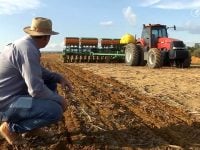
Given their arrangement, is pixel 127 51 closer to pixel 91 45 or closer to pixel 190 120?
pixel 91 45

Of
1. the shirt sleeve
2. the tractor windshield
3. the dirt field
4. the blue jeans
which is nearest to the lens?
the shirt sleeve

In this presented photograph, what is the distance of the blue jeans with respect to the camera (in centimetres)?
525

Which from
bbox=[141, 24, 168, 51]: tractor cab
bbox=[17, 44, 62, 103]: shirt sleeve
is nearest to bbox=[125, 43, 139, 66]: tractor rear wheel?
bbox=[141, 24, 168, 51]: tractor cab

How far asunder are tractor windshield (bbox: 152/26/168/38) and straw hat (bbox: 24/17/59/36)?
17944 mm

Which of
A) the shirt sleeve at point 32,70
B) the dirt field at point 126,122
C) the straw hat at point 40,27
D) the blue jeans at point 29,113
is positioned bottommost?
the dirt field at point 126,122

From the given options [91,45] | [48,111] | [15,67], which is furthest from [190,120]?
[91,45]

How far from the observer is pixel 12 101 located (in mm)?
5266

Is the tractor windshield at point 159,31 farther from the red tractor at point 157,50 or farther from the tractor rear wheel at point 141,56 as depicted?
the tractor rear wheel at point 141,56

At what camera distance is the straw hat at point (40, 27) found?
5293 millimetres

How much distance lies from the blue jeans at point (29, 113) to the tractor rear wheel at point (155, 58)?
15860 millimetres

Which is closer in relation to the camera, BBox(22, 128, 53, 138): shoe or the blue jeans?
the blue jeans

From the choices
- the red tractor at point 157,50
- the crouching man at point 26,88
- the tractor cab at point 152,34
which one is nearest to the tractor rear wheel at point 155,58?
the red tractor at point 157,50

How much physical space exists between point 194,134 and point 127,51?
18.6 metres

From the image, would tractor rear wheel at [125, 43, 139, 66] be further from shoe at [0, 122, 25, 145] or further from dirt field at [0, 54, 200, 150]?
shoe at [0, 122, 25, 145]
